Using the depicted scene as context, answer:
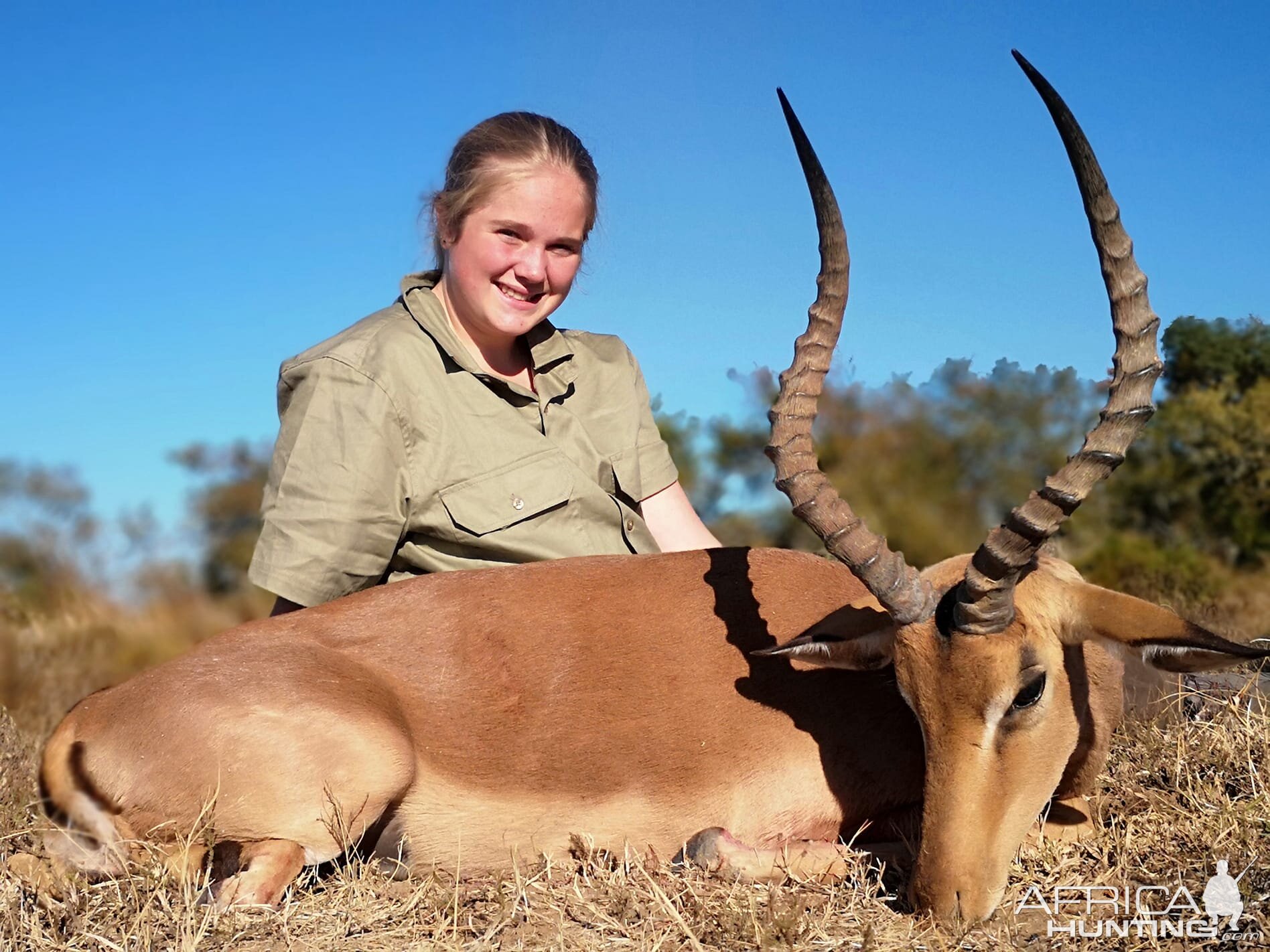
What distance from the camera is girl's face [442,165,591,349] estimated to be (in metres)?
5.63

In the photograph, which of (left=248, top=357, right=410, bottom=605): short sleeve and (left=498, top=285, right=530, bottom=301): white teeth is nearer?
(left=248, top=357, right=410, bottom=605): short sleeve

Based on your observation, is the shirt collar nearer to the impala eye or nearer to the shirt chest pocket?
the shirt chest pocket

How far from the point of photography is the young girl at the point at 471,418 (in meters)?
5.17

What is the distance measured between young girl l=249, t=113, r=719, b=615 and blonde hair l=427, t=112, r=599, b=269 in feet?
0.03

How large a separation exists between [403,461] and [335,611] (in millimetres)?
895

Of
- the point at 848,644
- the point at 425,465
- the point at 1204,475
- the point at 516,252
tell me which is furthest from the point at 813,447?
the point at 1204,475

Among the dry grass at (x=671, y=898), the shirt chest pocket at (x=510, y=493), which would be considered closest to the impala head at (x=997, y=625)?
the dry grass at (x=671, y=898)

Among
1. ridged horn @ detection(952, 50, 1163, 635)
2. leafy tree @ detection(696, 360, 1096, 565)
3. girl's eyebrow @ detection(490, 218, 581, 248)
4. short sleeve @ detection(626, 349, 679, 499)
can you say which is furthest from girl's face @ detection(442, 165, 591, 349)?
leafy tree @ detection(696, 360, 1096, 565)

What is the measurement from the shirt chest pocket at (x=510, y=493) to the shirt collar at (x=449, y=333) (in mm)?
536

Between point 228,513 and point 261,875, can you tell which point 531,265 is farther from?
point 228,513

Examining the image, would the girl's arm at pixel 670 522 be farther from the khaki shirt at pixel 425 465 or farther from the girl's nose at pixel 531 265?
the girl's nose at pixel 531 265

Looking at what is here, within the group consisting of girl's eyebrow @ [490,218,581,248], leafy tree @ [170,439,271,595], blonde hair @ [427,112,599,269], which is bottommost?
leafy tree @ [170,439,271,595]

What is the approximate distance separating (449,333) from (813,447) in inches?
90.7

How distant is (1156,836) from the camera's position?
13.9 feet
